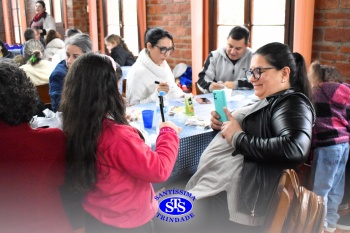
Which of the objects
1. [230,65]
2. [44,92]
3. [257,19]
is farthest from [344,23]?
[44,92]

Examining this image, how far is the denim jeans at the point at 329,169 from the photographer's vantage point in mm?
2215

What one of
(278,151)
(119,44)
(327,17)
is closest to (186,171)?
(278,151)

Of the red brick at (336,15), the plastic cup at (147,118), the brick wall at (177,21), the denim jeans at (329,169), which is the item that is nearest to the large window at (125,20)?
the brick wall at (177,21)

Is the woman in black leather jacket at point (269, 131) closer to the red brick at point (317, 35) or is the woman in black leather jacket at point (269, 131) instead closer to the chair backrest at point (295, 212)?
the chair backrest at point (295, 212)

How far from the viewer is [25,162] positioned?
110 cm

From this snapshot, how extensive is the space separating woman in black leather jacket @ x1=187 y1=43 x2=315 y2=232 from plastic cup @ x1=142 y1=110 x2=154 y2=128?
0.56 meters

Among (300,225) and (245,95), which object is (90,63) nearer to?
(300,225)

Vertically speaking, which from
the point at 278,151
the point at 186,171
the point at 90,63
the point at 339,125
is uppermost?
the point at 90,63

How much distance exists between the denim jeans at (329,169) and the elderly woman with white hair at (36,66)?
8.44ft

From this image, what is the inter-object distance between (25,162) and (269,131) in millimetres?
890

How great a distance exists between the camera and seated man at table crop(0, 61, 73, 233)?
1.09m

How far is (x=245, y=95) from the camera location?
290 cm

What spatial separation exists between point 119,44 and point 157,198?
3714mm

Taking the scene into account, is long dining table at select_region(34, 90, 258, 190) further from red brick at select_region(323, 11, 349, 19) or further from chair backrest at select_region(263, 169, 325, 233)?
red brick at select_region(323, 11, 349, 19)
